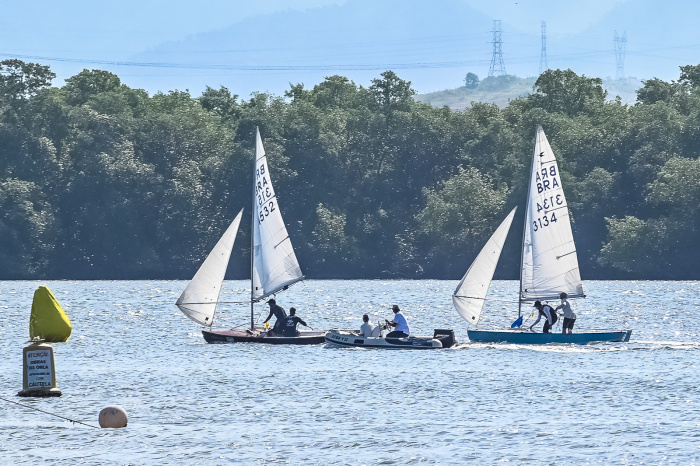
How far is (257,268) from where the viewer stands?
58.4m

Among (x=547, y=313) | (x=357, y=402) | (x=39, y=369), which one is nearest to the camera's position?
(x=39, y=369)

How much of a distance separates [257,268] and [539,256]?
41.3ft

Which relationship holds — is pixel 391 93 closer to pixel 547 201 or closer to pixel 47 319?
pixel 547 201

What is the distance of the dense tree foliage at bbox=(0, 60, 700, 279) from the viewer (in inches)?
5408

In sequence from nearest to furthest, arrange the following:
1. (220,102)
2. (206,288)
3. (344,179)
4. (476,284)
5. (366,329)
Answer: (366,329) < (476,284) < (206,288) < (344,179) < (220,102)

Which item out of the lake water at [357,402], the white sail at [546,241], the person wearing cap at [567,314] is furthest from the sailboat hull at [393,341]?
the person wearing cap at [567,314]

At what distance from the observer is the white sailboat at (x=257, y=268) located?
5769 cm

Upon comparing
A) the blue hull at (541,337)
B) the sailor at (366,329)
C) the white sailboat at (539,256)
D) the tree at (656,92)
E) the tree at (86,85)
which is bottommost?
the blue hull at (541,337)

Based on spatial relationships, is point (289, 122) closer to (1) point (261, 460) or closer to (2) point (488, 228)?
(2) point (488, 228)

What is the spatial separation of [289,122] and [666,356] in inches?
3860

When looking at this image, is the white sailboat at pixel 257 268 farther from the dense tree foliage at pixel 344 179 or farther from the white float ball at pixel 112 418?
the dense tree foliage at pixel 344 179

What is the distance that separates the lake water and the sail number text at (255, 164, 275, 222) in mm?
6224

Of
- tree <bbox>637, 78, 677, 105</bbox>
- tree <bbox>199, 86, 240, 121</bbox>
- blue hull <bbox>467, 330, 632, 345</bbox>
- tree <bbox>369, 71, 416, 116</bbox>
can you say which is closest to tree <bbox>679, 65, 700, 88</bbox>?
tree <bbox>637, 78, 677, 105</bbox>

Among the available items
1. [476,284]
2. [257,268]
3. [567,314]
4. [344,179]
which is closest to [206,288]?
[257,268]
